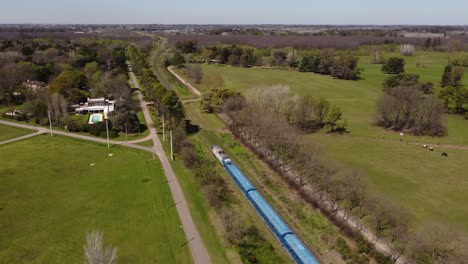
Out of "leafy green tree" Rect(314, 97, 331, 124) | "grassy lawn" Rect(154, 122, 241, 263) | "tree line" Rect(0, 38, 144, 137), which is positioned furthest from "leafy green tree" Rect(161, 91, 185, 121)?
"leafy green tree" Rect(314, 97, 331, 124)

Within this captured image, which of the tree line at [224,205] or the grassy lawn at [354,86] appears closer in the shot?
the tree line at [224,205]

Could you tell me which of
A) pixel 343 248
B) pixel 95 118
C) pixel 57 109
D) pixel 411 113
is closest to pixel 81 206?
pixel 343 248

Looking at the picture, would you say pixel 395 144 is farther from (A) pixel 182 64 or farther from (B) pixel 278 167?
(A) pixel 182 64

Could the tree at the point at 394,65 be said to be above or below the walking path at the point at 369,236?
above

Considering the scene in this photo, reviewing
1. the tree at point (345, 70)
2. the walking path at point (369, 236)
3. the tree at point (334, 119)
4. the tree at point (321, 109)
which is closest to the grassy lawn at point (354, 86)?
the tree at point (334, 119)

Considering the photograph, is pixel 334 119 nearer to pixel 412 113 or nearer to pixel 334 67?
pixel 412 113

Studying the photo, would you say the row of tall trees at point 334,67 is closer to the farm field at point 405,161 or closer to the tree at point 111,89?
the farm field at point 405,161

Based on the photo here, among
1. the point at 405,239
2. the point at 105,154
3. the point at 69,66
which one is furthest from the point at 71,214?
the point at 69,66
